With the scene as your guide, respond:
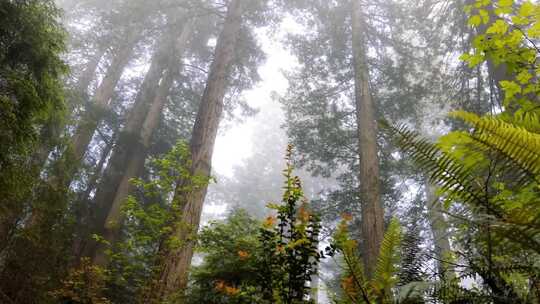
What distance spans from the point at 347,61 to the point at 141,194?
8249 millimetres

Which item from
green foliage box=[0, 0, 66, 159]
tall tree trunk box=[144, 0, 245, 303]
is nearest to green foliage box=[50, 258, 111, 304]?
tall tree trunk box=[144, 0, 245, 303]

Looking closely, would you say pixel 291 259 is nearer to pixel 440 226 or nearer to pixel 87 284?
pixel 440 226

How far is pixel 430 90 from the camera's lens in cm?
1083

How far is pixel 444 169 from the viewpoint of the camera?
1254mm

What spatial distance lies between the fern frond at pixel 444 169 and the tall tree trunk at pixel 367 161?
405 cm

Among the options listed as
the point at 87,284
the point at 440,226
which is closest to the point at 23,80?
the point at 87,284

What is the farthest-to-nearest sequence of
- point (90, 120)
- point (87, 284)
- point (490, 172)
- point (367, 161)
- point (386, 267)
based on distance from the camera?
point (90, 120)
point (367, 161)
point (87, 284)
point (386, 267)
point (490, 172)

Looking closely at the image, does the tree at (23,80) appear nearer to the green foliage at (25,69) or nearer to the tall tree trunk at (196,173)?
the green foliage at (25,69)

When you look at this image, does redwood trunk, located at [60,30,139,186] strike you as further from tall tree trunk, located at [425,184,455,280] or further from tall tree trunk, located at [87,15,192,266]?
tall tree trunk, located at [425,184,455,280]

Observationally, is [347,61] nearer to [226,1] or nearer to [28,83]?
[226,1]

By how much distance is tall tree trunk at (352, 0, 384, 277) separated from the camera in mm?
6652

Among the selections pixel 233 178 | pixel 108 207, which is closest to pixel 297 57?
pixel 108 207

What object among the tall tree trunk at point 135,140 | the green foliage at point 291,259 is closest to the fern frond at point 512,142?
the green foliage at point 291,259

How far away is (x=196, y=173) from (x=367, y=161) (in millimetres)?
3818
